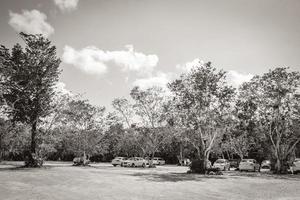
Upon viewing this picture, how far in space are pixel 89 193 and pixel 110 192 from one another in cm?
109

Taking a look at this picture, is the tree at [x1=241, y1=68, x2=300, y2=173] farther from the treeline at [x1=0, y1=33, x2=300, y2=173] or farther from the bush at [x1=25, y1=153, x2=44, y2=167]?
the bush at [x1=25, y1=153, x2=44, y2=167]

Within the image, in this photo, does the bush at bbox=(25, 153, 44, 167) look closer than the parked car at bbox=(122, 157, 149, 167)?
Yes

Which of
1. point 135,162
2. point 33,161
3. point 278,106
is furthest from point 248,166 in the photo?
point 33,161

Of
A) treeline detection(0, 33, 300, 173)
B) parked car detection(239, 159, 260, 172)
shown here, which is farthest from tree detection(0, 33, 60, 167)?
parked car detection(239, 159, 260, 172)

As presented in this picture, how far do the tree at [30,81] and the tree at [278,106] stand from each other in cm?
2375

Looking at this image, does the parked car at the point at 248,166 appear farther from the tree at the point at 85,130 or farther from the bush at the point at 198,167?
the tree at the point at 85,130

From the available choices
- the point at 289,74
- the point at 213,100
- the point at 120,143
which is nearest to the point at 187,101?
the point at 213,100

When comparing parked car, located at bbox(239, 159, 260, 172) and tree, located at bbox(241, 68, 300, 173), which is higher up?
tree, located at bbox(241, 68, 300, 173)

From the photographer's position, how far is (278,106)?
3519 centimetres

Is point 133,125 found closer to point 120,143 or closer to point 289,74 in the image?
point 120,143

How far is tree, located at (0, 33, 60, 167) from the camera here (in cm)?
3434

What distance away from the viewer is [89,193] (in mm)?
14453

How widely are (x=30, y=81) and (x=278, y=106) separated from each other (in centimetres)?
2898

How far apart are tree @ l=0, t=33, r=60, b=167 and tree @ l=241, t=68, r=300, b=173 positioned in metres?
23.7
